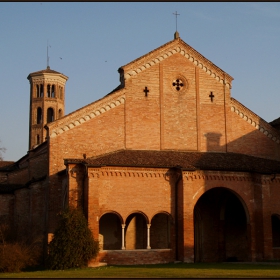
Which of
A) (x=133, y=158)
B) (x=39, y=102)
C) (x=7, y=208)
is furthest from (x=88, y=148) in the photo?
(x=39, y=102)

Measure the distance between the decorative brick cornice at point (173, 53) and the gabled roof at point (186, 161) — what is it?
4.31m

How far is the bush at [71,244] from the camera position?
85.2 feet

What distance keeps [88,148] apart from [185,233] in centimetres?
689

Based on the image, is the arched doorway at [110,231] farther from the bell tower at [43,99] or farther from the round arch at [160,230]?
the bell tower at [43,99]

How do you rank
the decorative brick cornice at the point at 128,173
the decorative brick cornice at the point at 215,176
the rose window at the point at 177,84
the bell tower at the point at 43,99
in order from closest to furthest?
the decorative brick cornice at the point at 128,173
the decorative brick cornice at the point at 215,176
the rose window at the point at 177,84
the bell tower at the point at 43,99

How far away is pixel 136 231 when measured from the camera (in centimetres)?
3259

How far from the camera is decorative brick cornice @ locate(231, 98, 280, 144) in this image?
1324 inches

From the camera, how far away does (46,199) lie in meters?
31.1

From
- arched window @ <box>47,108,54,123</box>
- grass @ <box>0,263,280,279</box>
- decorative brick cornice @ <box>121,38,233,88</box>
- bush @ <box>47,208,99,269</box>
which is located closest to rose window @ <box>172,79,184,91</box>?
decorative brick cornice @ <box>121,38,233,88</box>

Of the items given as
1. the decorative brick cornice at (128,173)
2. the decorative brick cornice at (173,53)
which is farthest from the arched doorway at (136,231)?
the decorative brick cornice at (173,53)

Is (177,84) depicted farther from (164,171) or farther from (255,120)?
(164,171)

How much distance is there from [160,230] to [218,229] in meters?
3.12

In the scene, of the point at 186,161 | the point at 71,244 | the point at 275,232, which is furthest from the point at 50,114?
the point at 71,244

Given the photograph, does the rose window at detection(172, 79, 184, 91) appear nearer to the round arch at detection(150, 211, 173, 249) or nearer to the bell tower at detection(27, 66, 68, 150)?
the round arch at detection(150, 211, 173, 249)
